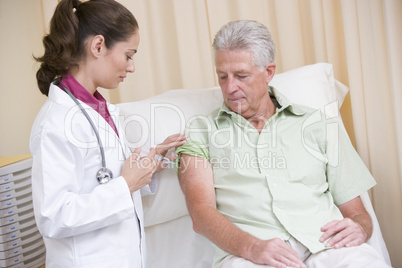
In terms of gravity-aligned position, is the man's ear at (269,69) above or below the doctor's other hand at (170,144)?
above

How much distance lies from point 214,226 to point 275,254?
0.73ft

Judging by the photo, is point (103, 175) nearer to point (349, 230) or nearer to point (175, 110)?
point (175, 110)

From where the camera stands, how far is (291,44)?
2.16 meters

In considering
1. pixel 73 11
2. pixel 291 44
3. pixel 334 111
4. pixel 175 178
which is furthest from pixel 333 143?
pixel 73 11

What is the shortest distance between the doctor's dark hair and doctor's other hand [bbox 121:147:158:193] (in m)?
0.34

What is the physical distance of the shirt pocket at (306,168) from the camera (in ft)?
4.97

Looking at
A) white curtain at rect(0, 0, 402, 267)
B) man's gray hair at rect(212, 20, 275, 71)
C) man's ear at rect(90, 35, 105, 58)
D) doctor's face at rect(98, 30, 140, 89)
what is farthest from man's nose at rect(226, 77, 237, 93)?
white curtain at rect(0, 0, 402, 267)

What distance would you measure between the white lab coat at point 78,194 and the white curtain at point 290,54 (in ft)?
3.42

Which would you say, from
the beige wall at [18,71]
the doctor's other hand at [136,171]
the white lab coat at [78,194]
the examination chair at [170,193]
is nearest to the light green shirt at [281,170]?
the examination chair at [170,193]

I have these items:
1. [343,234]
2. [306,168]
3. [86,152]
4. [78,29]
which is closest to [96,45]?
[78,29]

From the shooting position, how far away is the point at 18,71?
2447 mm

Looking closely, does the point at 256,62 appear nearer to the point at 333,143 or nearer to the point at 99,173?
the point at 333,143

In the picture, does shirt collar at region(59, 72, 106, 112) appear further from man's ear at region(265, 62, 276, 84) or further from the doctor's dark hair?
man's ear at region(265, 62, 276, 84)

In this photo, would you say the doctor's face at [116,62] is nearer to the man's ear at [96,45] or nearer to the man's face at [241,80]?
the man's ear at [96,45]
